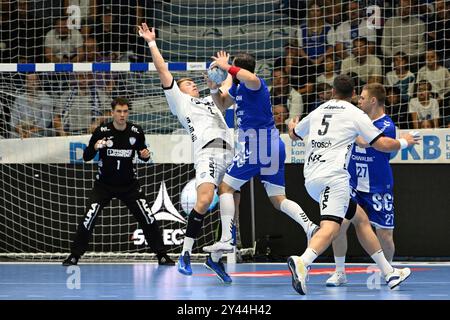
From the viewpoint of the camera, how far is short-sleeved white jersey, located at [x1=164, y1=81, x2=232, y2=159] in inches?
414

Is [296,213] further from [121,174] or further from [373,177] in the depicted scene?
[121,174]

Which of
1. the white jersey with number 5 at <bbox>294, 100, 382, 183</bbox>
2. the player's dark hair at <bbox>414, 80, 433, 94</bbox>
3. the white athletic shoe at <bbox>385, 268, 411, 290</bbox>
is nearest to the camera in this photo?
the white jersey with number 5 at <bbox>294, 100, 382, 183</bbox>

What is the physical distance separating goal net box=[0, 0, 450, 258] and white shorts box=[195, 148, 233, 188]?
3.14 m

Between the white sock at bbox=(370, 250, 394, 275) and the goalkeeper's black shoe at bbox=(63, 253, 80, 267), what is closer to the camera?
the white sock at bbox=(370, 250, 394, 275)

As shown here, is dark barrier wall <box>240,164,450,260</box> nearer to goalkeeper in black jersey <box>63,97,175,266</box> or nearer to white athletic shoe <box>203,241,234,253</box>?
goalkeeper in black jersey <box>63,97,175,266</box>

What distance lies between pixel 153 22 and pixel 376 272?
295 inches

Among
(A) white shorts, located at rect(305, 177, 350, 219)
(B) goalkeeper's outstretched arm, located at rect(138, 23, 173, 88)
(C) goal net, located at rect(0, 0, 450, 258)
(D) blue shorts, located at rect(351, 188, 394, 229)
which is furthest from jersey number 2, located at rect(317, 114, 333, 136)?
(C) goal net, located at rect(0, 0, 450, 258)

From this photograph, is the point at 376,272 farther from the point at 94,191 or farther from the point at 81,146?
the point at 81,146

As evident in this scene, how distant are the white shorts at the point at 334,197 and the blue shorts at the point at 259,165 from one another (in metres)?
1.20

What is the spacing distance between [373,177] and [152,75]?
20.9ft

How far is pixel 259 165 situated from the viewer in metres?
10.2

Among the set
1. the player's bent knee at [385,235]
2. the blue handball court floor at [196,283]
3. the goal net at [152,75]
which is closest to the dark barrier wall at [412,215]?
the blue handball court floor at [196,283]
